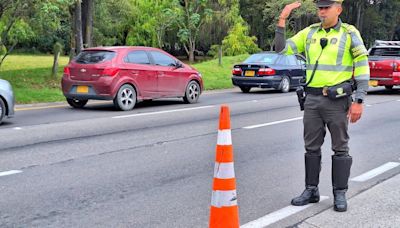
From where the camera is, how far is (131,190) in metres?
5.90

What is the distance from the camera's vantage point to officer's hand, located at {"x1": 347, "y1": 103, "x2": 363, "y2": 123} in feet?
16.6

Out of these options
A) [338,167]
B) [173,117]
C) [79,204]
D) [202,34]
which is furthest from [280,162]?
[202,34]

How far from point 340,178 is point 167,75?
967 centimetres

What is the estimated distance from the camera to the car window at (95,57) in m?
13.2

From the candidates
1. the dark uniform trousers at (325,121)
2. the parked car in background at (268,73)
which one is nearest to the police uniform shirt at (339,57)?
the dark uniform trousers at (325,121)

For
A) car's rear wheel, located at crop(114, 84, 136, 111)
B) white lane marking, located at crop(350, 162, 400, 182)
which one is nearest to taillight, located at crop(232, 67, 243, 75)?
car's rear wheel, located at crop(114, 84, 136, 111)

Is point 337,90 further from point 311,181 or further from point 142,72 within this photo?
point 142,72

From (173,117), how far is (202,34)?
3595 centimetres

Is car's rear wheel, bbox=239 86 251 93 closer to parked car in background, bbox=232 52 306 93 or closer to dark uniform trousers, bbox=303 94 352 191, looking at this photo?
parked car in background, bbox=232 52 306 93

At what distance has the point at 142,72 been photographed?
13688mm

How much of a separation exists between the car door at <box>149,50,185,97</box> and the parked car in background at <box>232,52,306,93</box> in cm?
498

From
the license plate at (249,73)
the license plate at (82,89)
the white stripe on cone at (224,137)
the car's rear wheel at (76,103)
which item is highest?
the white stripe on cone at (224,137)

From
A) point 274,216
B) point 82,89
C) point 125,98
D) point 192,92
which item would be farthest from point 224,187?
point 192,92

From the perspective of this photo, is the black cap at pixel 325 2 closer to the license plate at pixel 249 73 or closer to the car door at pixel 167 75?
the car door at pixel 167 75
